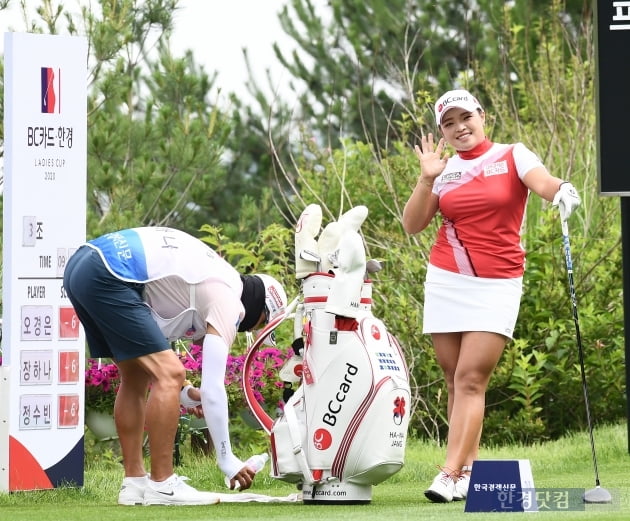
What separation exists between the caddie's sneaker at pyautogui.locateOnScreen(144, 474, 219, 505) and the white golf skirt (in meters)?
1.27

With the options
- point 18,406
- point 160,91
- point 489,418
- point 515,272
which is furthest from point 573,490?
point 160,91

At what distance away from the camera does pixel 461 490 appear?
259 inches

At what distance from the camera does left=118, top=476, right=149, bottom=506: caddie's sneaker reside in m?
6.74

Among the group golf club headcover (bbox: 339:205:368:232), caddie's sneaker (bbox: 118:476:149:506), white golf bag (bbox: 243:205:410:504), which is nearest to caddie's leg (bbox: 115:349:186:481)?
caddie's sneaker (bbox: 118:476:149:506)

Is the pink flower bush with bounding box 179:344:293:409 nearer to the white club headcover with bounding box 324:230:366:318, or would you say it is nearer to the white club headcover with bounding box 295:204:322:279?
the white club headcover with bounding box 295:204:322:279

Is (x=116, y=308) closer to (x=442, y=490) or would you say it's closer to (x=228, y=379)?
(x=442, y=490)

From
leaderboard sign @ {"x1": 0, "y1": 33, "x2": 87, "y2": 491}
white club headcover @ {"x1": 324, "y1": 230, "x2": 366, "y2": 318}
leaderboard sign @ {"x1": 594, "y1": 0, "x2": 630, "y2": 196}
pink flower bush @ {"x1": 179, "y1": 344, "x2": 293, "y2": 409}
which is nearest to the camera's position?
white club headcover @ {"x1": 324, "y1": 230, "x2": 366, "y2": 318}

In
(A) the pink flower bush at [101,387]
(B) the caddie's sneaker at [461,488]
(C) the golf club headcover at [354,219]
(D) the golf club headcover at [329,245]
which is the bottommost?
(B) the caddie's sneaker at [461,488]

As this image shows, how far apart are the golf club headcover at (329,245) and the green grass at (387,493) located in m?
1.07

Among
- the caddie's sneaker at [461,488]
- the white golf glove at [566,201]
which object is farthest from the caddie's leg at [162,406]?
the white golf glove at [566,201]

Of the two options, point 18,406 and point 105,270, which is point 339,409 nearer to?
point 105,270

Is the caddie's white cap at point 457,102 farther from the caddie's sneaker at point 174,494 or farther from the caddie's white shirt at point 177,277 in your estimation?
the caddie's sneaker at point 174,494

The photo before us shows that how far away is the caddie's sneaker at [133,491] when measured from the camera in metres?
6.74

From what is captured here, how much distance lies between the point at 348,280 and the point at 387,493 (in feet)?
4.66
